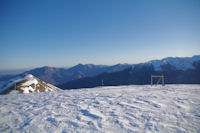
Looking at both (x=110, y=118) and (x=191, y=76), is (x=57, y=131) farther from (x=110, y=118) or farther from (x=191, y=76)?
(x=191, y=76)

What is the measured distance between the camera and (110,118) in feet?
19.4

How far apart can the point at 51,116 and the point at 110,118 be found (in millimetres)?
3878

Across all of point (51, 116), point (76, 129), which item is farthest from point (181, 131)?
point (51, 116)

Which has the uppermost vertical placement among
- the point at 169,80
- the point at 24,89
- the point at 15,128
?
the point at 15,128

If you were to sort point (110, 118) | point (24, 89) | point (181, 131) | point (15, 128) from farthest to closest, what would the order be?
1. point (24, 89)
2. point (110, 118)
3. point (15, 128)
4. point (181, 131)

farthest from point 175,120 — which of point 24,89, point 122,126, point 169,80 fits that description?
point 169,80

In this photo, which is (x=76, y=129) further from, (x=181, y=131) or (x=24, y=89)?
(x=24, y=89)

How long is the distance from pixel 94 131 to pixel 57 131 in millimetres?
1850

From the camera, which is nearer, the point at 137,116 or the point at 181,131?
the point at 181,131

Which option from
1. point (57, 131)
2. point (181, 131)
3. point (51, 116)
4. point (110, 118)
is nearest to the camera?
point (181, 131)

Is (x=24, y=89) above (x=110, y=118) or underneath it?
underneath

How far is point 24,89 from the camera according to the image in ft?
227

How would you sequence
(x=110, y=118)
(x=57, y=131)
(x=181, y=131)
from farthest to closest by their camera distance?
(x=110, y=118) → (x=57, y=131) → (x=181, y=131)

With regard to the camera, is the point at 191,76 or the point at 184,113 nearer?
the point at 184,113
